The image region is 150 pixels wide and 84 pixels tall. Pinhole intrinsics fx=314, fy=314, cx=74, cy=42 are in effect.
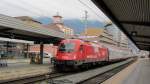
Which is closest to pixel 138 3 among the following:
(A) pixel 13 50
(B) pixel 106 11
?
(B) pixel 106 11

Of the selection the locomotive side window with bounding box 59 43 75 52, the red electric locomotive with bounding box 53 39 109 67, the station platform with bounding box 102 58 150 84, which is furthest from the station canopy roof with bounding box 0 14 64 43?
the station platform with bounding box 102 58 150 84

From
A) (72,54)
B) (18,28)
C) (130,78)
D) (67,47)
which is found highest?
(18,28)

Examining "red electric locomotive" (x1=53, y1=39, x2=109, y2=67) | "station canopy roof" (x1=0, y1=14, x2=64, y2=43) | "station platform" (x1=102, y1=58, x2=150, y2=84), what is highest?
"station canopy roof" (x1=0, y1=14, x2=64, y2=43)

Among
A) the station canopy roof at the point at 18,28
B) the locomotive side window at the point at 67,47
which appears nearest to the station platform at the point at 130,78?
the locomotive side window at the point at 67,47

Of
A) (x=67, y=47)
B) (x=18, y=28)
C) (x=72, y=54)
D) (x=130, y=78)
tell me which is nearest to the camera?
(x=130, y=78)

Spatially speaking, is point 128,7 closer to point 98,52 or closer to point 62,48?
point 62,48

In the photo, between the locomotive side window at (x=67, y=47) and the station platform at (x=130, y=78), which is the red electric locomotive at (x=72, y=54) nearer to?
the locomotive side window at (x=67, y=47)

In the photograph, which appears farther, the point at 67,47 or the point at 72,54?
the point at 67,47

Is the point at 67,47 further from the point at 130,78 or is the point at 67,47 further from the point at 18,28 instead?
the point at 130,78

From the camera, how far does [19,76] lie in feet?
72.5

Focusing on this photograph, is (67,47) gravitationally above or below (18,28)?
below

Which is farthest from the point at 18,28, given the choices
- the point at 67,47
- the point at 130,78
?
the point at 130,78

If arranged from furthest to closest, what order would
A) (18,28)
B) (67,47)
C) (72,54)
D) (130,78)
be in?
(67,47), (72,54), (18,28), (130,78)

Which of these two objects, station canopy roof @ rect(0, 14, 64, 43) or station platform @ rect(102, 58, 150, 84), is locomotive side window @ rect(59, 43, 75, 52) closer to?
station canopy roof @ rect(0, 14, 64, 43)
